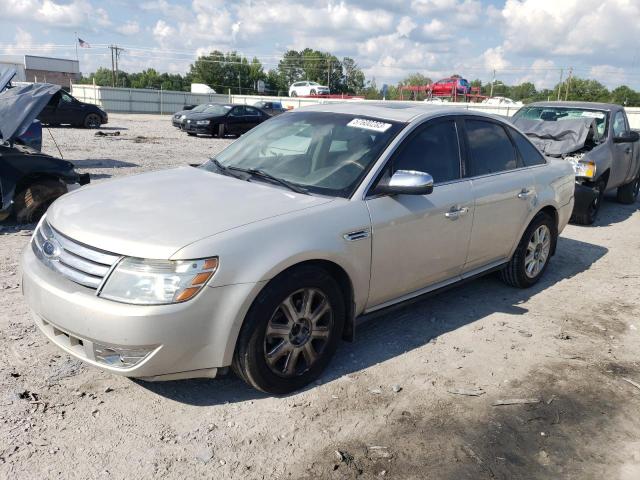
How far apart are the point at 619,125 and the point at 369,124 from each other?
7470mm

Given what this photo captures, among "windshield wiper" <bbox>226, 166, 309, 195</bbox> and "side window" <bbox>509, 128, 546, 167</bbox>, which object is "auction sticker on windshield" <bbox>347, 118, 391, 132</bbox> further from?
"side window" <bbox>509, 128, 546, 167</bbox>

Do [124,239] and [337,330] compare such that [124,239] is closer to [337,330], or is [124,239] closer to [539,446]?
[337,330]

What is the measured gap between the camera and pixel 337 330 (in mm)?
3535

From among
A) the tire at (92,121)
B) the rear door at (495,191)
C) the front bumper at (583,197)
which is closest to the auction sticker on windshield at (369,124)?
the rear door at (495,191)

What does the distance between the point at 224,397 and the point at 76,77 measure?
97.6 metres

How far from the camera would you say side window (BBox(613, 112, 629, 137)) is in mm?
9383

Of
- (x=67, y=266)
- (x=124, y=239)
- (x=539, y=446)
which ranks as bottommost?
(x=539, y=446)

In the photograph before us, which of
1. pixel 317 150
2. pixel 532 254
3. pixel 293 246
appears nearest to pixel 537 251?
pixel 532 254

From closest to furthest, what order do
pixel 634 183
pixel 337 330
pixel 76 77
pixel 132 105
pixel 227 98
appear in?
pixel 337 330 < pixel 634 183 < pixel 132 105 < pixel 227 98 < pixel 76 77

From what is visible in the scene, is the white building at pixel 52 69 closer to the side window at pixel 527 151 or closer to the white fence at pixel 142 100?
the white fence at pixel 142 100

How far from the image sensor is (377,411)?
3268 millimetres

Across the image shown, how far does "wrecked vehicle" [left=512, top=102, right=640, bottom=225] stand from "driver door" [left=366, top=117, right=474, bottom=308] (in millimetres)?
4449

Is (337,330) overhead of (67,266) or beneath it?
beneath

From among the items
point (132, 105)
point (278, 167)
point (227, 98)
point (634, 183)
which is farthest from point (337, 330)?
point (227, 98)
